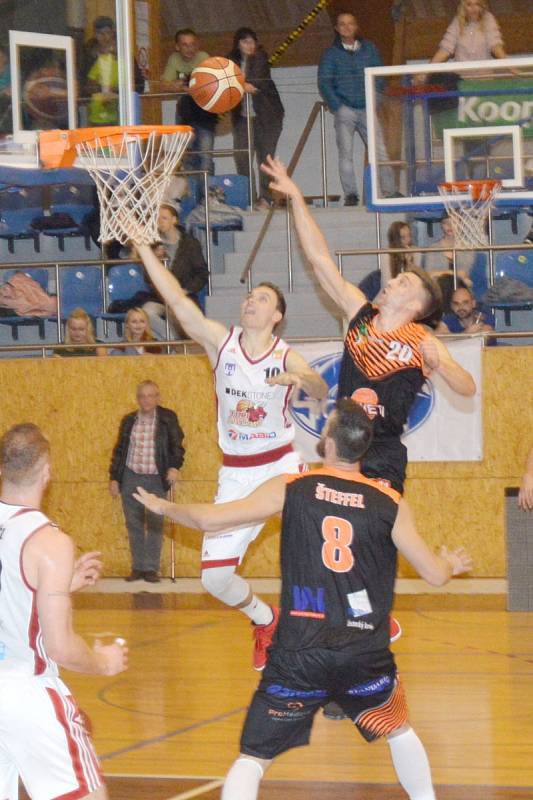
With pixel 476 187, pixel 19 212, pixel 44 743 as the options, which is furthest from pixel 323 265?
pixel 19 212

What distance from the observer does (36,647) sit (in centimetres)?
464

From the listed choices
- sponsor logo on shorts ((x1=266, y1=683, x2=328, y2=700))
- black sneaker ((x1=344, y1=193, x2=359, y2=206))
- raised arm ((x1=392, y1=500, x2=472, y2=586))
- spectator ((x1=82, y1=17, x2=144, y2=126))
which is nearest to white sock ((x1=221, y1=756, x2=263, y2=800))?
sponsor logo on shorts ((x1=266, y1=683, x2=328, y2=700))

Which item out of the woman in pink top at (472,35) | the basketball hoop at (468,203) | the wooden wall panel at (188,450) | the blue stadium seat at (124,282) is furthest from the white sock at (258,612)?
the woman in pink top at (472,35)

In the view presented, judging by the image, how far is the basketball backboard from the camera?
12312 mm

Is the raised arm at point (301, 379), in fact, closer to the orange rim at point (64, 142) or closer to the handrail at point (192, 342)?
the orange rim at point (64, 142)

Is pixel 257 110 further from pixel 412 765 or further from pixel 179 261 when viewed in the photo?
pixel 412 765

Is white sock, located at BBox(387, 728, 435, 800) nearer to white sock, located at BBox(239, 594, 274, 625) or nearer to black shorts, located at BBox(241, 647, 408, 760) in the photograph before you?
black shorts, located at BBox(241, 647, 408, 760)

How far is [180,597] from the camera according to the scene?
12.9 m

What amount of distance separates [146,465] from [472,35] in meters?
6.71

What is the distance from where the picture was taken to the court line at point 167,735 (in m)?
7.31

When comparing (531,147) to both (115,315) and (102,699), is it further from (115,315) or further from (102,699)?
(102,699)

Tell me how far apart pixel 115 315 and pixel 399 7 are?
25.6ft

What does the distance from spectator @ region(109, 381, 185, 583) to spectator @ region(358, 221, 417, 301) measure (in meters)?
2.74

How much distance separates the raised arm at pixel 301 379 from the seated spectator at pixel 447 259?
6088mm
